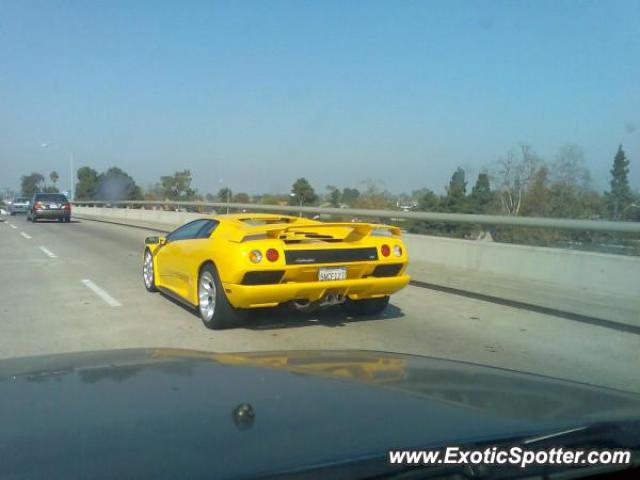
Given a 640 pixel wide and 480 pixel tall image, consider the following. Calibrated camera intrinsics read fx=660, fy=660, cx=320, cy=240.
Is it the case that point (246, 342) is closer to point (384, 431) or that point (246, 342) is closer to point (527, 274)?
point (384, 431)

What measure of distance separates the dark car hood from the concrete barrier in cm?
524

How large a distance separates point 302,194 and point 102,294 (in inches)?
670

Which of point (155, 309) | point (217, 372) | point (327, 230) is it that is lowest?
point (155, 309)

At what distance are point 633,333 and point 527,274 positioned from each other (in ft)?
9.25

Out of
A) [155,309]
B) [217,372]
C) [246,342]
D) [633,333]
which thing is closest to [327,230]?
[246,342]

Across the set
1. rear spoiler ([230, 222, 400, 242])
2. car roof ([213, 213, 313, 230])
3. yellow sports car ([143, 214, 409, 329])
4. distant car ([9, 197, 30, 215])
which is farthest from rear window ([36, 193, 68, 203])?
rear spoiler ([230, 222, 400, 242])

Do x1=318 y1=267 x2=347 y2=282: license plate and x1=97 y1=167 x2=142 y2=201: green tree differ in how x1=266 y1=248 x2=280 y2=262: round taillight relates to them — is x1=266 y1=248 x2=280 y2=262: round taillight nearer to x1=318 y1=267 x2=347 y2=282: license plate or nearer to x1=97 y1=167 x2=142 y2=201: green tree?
x1=318 y1=267 x2=347 y2=282: license plate

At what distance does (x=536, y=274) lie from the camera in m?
10.0

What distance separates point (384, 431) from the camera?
2510mm

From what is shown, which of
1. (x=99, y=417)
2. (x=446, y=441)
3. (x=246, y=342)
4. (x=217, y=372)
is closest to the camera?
(x=446, y=441)

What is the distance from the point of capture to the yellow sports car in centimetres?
686

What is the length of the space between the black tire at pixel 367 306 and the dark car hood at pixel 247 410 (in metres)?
4.24

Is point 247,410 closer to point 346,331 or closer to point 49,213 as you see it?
point 346,331

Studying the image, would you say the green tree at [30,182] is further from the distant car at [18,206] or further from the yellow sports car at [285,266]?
the yellow sports car at [285,266]
